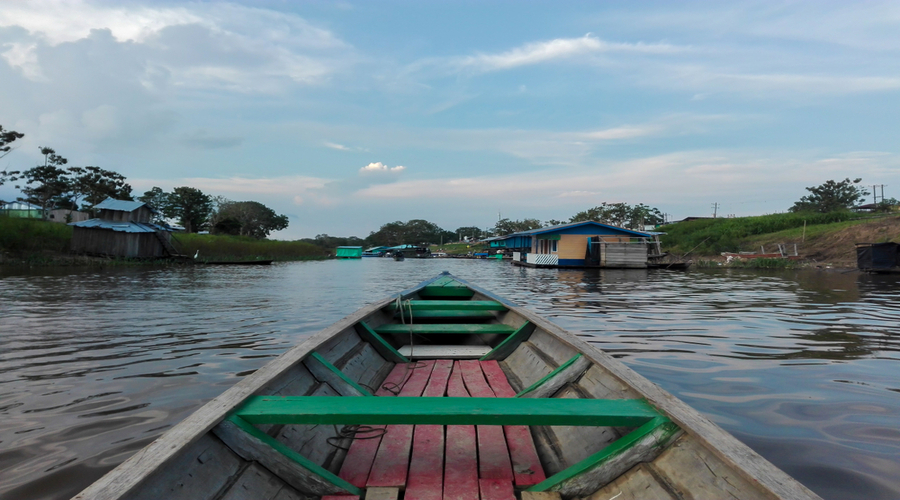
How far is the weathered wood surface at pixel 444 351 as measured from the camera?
438cm

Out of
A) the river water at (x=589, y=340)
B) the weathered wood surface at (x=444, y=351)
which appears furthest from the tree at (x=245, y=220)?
the weathered wood surface at (x=444, y=351)

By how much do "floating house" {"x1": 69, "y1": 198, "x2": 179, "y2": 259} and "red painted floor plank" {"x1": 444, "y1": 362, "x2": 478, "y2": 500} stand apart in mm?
30498

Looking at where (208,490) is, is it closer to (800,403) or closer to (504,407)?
(504,407)

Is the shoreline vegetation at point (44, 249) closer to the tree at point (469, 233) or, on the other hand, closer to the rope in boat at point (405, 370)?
the rope in boat at point (405, 370)

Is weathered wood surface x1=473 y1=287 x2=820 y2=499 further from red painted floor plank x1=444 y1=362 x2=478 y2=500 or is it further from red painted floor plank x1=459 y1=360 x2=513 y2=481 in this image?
red painted floor plank x1=444 y1=362 x2=478 y2=500

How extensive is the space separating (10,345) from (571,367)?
660 cm

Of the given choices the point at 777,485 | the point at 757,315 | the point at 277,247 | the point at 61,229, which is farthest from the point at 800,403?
the point at 277,247

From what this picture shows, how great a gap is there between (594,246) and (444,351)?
23.7 m

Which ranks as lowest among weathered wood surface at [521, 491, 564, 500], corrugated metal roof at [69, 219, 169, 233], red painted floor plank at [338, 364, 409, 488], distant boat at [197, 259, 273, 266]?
red painted floor plank at [338, 364, 409, 488]

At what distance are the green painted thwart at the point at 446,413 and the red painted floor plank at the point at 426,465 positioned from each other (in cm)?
36

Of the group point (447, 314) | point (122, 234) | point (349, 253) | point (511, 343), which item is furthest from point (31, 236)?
point (349, 253)

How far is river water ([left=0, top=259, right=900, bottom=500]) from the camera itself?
2658 mm

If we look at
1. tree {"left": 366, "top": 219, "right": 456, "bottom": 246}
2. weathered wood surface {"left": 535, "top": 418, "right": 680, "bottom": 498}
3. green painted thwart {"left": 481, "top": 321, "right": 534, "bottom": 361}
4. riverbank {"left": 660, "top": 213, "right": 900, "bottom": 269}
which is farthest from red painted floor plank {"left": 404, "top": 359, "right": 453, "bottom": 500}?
tree {"left": 366, "top": 219, "right": 456, "bottom": 246}

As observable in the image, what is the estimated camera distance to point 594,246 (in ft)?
87.6
